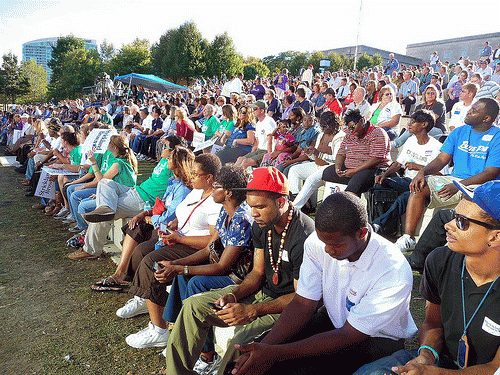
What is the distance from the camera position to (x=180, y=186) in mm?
4047

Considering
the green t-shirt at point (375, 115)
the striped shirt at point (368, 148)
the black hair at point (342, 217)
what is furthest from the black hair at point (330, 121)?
the black hair at point (342, 217)

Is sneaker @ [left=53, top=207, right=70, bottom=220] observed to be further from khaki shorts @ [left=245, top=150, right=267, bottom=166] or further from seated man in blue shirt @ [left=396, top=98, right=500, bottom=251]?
seated man in blue shirt @ [left=396, top=98, right=500, bottom=251]

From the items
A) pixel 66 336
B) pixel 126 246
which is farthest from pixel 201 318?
pixel 126 246

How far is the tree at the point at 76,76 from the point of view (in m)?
70.7

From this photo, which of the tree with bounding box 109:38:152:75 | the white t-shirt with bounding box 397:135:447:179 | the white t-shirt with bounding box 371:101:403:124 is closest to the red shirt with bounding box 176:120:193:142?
the white t-shirt with bounding box 371:101:403:124

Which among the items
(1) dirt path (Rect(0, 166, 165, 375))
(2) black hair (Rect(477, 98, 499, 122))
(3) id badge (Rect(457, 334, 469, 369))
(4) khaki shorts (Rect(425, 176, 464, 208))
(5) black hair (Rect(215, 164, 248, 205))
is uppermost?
(2) black hair (Rect(477, 98, 499, 122))

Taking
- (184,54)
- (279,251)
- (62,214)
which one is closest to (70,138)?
(62,214)

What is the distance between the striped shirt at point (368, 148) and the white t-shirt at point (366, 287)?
3032 mm

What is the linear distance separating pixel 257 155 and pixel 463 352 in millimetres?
6157

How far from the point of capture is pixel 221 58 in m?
60.2

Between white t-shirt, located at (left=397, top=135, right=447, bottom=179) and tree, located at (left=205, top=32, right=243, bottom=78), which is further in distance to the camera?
tree, located at (left=205, top=32, right=243, bottom=78)

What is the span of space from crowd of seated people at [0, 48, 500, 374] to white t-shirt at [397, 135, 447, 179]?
2cm

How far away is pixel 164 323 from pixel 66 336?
0.87 metres

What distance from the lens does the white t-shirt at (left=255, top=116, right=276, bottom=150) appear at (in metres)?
7.87
